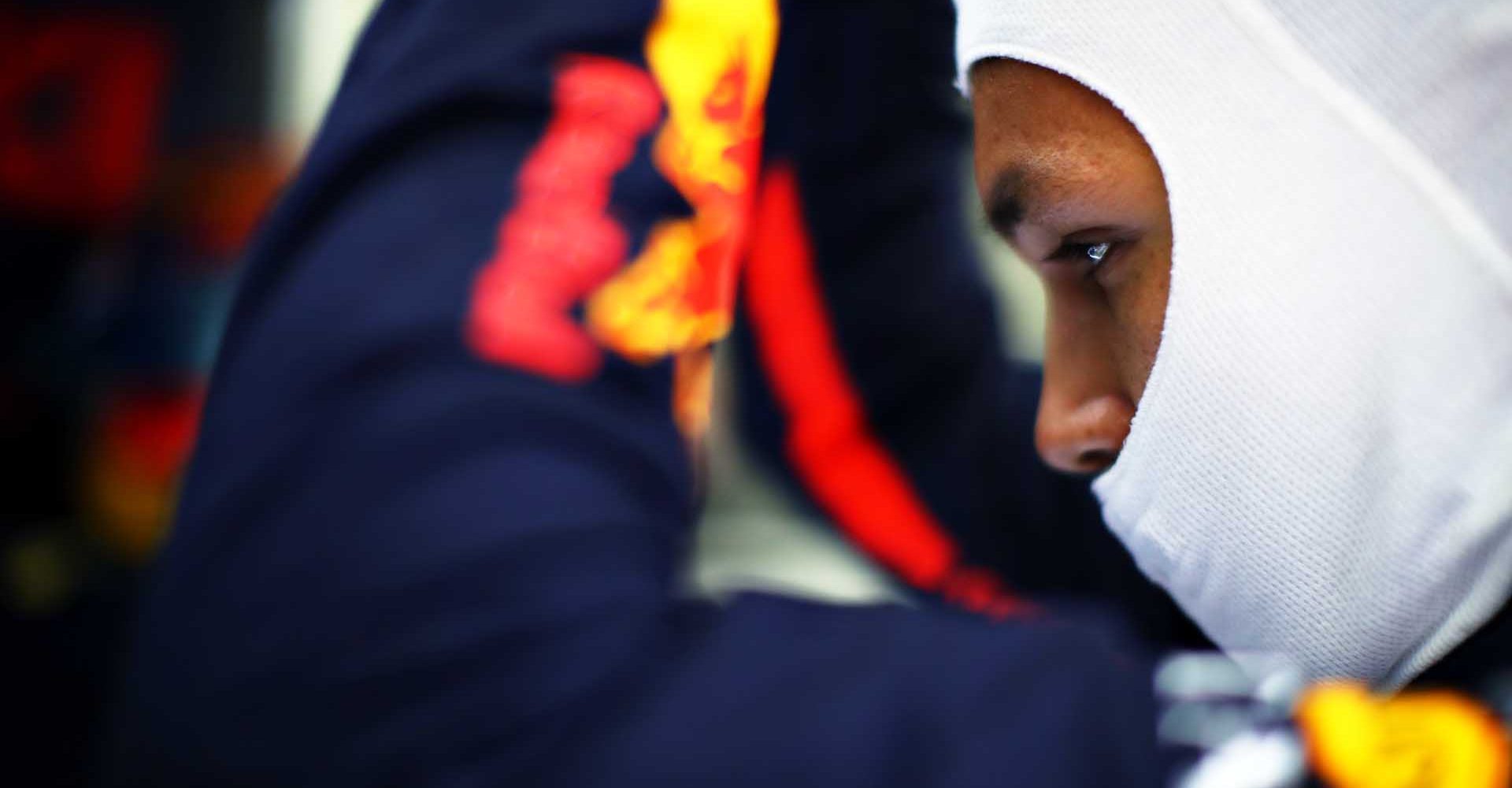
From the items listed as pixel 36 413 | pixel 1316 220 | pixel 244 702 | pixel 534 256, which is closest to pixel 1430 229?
pixel 1316 220

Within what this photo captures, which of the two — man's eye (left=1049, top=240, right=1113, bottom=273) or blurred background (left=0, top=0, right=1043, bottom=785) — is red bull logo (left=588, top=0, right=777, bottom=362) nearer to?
man's eye (left=1049, top=240, right=1113, bottom=273)

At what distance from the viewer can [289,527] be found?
1.17 feet

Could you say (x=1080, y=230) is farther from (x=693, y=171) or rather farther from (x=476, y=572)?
(x=476, y=572)

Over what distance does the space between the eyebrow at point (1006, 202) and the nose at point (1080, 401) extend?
0.17 ft

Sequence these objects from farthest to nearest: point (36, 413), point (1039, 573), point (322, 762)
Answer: point (36, 413) < point (1039, 573) < point (322, 762)

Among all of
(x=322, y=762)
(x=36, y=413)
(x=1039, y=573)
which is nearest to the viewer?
(x=322, y=762)

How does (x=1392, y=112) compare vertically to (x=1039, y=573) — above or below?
above

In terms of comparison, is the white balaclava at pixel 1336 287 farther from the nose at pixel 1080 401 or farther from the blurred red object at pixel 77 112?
the blurred red object at pixel 77 112

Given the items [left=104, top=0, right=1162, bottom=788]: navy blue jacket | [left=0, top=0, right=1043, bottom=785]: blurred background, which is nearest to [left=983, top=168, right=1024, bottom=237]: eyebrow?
A: [left=104, top=0, right=1162, bottom=788]: navy blue jacket

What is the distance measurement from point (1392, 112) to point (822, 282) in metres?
0.45

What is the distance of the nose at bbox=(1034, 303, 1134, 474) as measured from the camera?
1.59 ft

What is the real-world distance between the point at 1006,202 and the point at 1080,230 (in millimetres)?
29

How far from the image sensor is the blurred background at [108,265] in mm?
1226

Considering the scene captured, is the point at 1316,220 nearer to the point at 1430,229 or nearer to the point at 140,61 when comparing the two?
the point at 1430,229
